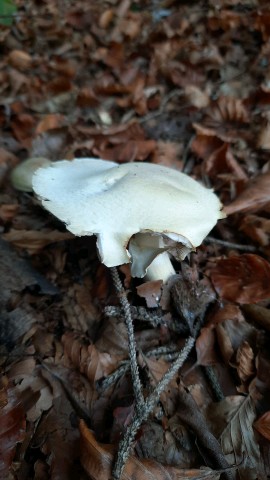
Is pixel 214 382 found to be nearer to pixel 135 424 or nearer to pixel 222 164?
pixel 135 424

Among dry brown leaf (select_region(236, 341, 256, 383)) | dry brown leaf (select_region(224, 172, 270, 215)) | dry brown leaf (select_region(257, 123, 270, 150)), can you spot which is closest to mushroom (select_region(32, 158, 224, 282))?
dry brown leaf (select_region(224, 172, 270, 215))

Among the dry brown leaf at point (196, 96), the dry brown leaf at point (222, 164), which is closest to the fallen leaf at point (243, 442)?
the dry brown leaf at point (222, 164)

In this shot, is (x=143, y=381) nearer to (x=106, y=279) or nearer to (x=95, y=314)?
(x=95, y=314)

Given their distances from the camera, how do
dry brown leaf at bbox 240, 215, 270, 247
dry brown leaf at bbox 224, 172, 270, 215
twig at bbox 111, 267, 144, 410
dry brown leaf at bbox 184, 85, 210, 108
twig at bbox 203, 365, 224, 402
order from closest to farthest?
1. twig at bbox 111, 267, 144, 410
2. twig at bbox 203, 365, 224, 402
3. dry brown leaf at bbox 240, 215, 270, 247
4. dry brown leaf at bbox 224, 172, 270, 215
5. dry brown leaf at bbox 184, 85, 210, 108

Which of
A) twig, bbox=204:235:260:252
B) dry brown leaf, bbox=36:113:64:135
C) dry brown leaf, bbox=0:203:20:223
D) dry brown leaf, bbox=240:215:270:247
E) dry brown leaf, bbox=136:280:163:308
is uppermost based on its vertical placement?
dry brown leaf, bbox=36:113:64:135

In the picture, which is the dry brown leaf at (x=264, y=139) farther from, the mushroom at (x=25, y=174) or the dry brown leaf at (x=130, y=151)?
the mushroom at (x=25, y=174)

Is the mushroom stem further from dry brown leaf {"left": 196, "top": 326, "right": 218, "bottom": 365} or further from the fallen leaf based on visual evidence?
the fallen leaf

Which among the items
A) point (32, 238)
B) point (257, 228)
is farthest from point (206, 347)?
point (32, 238)
